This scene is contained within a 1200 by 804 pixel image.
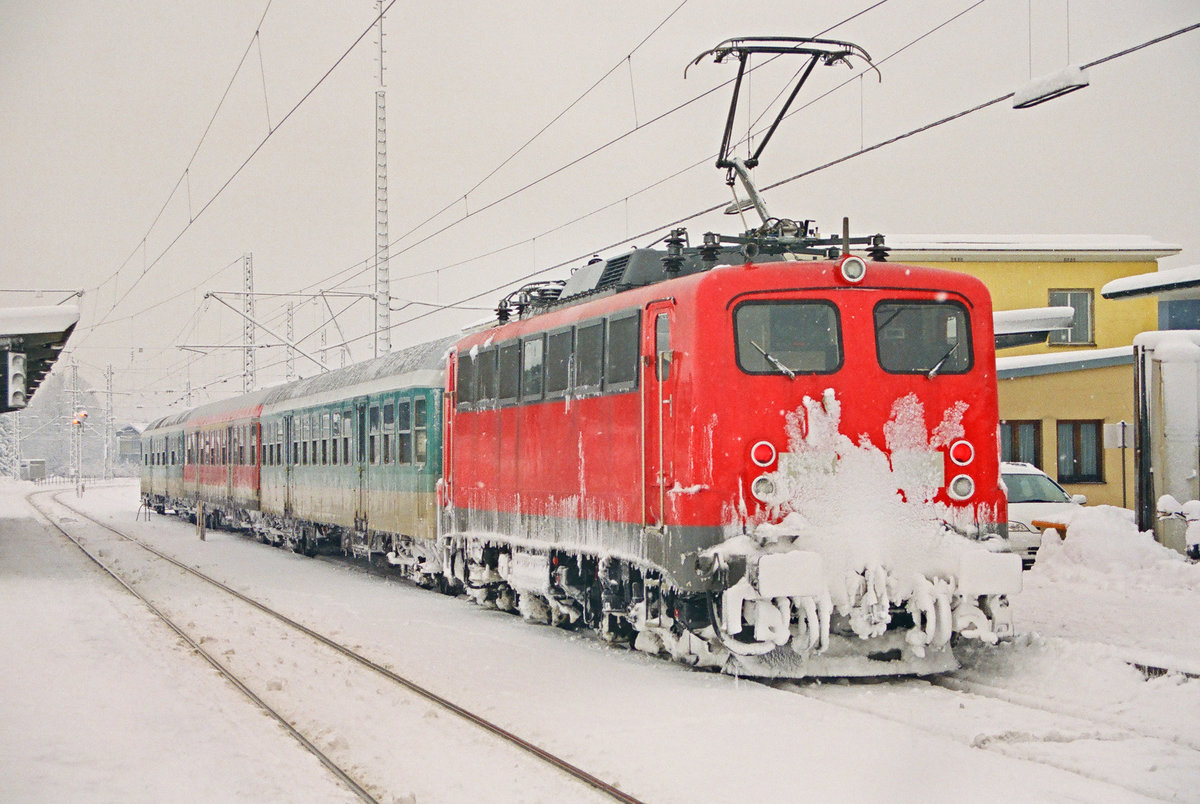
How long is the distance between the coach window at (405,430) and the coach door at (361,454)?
6.27 ft

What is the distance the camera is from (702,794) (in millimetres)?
6863

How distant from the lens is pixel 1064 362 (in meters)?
26.3

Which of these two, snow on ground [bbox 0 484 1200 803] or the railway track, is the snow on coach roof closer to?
the railway track

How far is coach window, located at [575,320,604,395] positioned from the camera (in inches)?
462

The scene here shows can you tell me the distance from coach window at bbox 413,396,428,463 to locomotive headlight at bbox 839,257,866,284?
898cm

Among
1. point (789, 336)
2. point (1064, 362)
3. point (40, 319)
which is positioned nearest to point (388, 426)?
point (40, 319)

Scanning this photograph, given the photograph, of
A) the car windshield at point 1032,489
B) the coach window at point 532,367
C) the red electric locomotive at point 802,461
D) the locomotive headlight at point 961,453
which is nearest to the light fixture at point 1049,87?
the red electric locomotive at point 802,461

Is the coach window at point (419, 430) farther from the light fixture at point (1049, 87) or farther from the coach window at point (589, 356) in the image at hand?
the light fixture at point (1049, 87)

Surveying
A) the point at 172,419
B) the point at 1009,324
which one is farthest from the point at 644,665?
the point at 172,419

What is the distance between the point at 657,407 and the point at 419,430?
8.39 m

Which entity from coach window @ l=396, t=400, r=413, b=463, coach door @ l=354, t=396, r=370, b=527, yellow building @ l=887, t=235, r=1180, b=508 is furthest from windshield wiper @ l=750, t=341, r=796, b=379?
yellow building @ l=887, t=235, r=1180, b=508

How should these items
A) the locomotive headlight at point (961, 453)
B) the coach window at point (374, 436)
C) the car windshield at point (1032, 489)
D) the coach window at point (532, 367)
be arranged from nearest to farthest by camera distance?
the locomotive headlight at point (961, 453) < the coach window at point (532, 367) < the coach window at point (374, 436) < the car windshield at point (1032, 489)

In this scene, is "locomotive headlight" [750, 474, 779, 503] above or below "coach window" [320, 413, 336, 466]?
below

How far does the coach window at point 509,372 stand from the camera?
45.3ft
